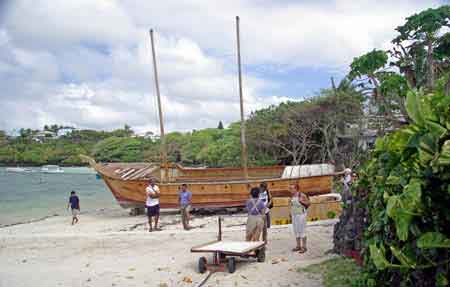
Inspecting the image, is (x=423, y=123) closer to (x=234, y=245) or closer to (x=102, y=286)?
(x=234, y=245)

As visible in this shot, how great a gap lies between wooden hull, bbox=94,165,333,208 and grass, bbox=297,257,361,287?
1065 centimetres

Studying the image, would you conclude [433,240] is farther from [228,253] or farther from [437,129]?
[228,253]

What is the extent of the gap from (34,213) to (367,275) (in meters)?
25.8

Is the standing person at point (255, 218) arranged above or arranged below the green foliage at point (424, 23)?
below

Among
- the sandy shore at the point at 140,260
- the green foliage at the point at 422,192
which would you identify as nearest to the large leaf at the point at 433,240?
the green foliage at the point at 422,192

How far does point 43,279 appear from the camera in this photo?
8680 mm

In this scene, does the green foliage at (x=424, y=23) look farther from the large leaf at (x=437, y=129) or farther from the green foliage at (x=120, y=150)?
the green foliage at (x=120, y=150)

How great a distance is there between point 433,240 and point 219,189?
15.3m

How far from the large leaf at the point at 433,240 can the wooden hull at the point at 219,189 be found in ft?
48.3

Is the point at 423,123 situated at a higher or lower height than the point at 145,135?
lower

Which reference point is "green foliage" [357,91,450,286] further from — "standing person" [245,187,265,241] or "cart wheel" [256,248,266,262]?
"standing person" [245,187,265,241]

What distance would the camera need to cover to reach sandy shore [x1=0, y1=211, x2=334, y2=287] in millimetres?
7746

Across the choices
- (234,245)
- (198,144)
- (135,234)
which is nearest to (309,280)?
(234,245)

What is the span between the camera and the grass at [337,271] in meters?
6.43
